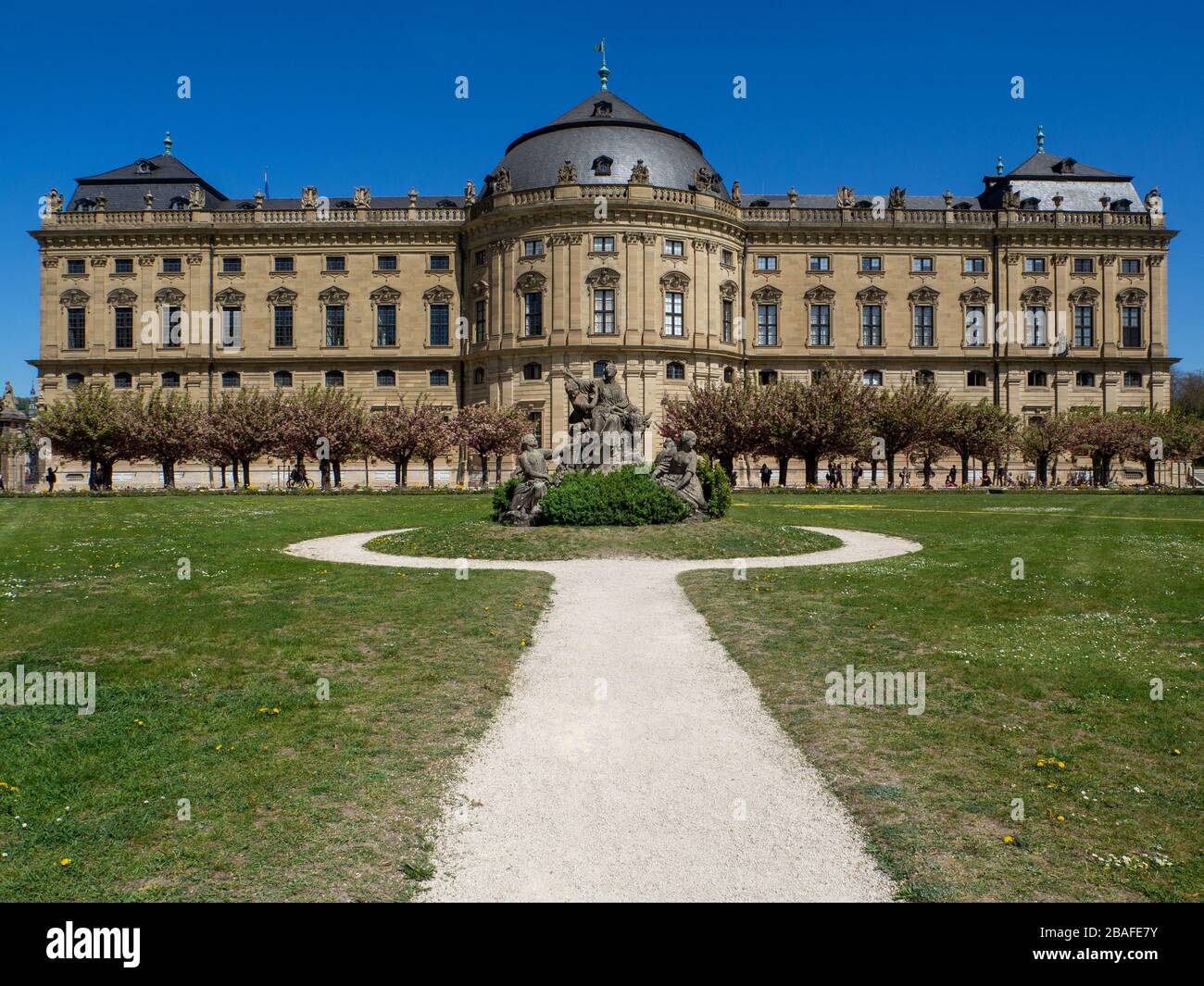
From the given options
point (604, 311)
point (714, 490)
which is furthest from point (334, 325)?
point (714, 490)

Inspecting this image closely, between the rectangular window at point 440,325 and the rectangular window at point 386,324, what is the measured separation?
131 inches

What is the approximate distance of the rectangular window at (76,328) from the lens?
72.2 m

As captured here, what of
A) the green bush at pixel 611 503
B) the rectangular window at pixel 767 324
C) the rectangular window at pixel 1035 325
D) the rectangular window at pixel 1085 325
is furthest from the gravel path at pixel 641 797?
the rectangular window at pixel 1085 325

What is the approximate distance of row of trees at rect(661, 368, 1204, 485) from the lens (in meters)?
48.1

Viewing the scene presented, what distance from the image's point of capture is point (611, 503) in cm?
2267

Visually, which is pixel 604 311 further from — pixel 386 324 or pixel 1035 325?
pixel 1035 325

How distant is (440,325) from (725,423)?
32.8 metres

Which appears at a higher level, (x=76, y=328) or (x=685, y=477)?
(x=76, y=328)

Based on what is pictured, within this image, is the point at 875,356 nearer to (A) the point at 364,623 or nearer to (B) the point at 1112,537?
(B) the point at 1112,537

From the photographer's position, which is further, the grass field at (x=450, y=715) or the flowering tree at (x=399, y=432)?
the flowering tree at (x=399, y=432)

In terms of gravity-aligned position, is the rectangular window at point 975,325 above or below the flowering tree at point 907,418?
above

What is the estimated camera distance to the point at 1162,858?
510 cm

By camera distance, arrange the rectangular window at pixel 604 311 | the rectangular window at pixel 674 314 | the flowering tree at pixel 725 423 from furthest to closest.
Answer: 1. the rectangular window at pixel 674 314
2. the rectangular window at pixel 604 311
3. the flowering tree at pixel 725 423

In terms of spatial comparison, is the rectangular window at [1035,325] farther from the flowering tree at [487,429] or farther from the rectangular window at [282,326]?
the rectangular window at [282,326]
